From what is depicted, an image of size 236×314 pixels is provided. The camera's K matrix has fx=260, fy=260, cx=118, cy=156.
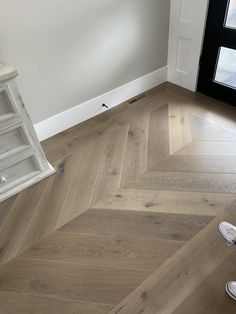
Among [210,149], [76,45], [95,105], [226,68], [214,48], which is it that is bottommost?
[210,149]

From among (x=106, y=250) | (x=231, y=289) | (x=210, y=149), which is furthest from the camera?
(x=210, y=149)

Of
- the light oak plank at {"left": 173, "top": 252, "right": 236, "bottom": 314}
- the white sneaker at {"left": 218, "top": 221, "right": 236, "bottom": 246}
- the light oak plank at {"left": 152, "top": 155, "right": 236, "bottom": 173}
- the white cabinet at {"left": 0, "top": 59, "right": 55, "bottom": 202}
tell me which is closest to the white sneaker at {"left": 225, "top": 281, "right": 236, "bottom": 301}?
the light oak plank at {"left": 173, "top": 252, "right": 236, "bottom": 314}

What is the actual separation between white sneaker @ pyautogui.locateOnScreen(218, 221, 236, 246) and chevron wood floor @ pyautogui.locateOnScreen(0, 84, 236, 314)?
0.09m

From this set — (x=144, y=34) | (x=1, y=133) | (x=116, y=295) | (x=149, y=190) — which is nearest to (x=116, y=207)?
(x=149, y=190)

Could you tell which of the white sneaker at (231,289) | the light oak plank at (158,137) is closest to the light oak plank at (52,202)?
the light oak plank at (158,137)

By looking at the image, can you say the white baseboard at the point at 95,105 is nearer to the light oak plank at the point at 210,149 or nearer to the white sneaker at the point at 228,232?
the light oak plank at the point at 210,149

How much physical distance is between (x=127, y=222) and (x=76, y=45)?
4.33ft

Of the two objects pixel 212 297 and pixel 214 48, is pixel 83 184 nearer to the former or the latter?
pixel 212 297

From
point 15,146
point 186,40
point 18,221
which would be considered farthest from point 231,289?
point 186,40

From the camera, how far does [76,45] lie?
6.28 ft

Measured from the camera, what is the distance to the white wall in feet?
5.39

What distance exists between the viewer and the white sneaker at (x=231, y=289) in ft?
3.68

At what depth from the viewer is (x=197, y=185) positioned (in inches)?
65.0

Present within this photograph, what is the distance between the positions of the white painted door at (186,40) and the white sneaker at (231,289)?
186 centimetres
